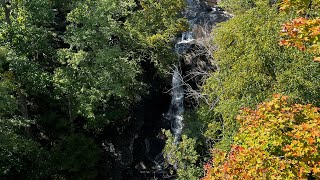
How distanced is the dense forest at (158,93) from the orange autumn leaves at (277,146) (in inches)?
1.1

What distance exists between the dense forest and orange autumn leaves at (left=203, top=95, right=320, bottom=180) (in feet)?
0.09

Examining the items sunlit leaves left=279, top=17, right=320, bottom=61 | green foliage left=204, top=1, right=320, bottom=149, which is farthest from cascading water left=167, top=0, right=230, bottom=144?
sunlit leaves left=279, top=17, right=320, bottom=61

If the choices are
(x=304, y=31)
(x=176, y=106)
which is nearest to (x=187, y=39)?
(x=176, y=106)

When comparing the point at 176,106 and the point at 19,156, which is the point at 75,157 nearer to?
the point at 19,156

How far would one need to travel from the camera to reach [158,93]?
2103 cm

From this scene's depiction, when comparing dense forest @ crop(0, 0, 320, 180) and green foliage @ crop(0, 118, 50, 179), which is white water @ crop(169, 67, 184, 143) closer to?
dense forest @ crop(0, 0, 320, 180)

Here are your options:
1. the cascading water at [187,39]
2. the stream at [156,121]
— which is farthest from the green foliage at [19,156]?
the cascading water at [187,39]

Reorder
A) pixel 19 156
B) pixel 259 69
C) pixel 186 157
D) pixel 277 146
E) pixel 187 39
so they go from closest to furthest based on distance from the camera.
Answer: pixel 277 146, pixel 259 69, pixel 186 157, pixel 19 156, pixel 187 39

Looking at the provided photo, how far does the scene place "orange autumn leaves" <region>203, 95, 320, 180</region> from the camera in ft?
22.3

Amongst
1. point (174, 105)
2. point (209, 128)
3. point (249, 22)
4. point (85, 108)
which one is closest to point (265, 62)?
point (249, 22)

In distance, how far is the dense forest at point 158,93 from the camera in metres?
7.51

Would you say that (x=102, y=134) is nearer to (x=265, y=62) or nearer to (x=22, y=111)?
(x=22, y=111)

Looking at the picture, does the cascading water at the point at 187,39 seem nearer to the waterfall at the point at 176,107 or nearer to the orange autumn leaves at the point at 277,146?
the waterfall at the point at 176,107

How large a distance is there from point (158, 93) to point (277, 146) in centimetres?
1396
